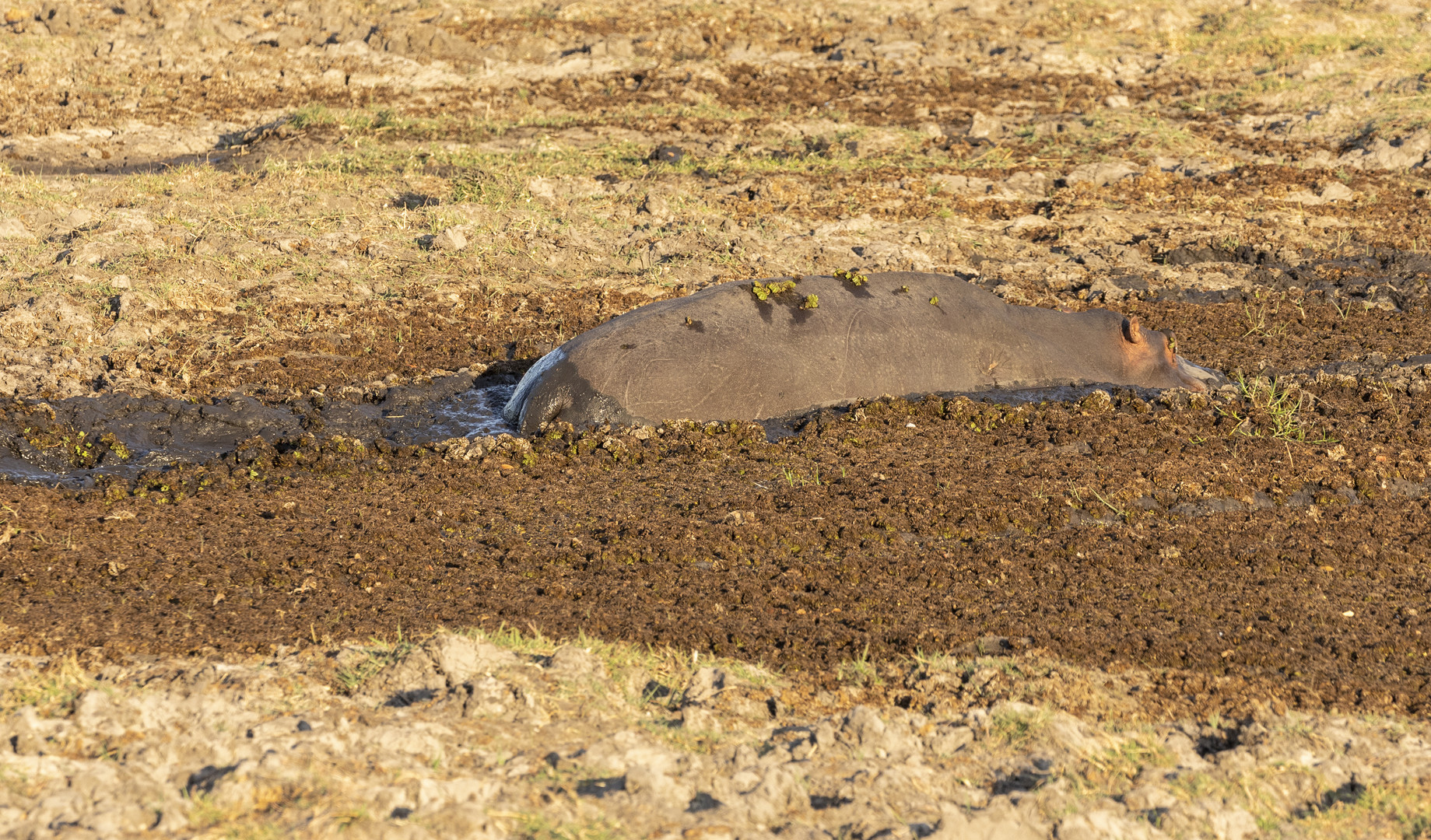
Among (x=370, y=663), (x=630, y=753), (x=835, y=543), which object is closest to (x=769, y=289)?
(x=835, y=543)

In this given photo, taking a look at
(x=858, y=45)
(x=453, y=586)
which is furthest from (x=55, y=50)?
(x=453, y=586)

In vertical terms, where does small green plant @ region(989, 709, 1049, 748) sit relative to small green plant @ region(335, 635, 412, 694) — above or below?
above

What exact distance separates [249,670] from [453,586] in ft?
3.71

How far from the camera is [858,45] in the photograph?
1866cm

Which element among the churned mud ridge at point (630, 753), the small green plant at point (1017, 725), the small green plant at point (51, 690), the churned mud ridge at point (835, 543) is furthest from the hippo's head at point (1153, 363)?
the small green plant at point (51, 690)

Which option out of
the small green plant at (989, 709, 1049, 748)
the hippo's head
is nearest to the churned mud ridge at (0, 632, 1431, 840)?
the small green plant at (989, 709, 1049, 748)

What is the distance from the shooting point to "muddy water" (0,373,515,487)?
685cm

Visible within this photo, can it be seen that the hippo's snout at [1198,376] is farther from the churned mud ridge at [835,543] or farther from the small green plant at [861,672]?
the small green plant at [861,672]

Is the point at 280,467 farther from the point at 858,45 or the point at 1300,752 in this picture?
the point at 858,45

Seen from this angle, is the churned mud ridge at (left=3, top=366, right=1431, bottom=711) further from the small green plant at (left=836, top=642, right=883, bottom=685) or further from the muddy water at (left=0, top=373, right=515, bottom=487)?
the muddy water at (left=0, top=373, right=515, bottom=487)

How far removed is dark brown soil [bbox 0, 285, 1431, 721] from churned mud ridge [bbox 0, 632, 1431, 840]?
317mm

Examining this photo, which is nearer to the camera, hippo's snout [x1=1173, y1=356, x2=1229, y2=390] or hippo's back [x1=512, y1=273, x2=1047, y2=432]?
hippo's back [x1=512, y1=273, x2=1047, y2=432]

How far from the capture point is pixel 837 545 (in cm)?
563

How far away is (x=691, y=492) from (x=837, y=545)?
1.01 metres
